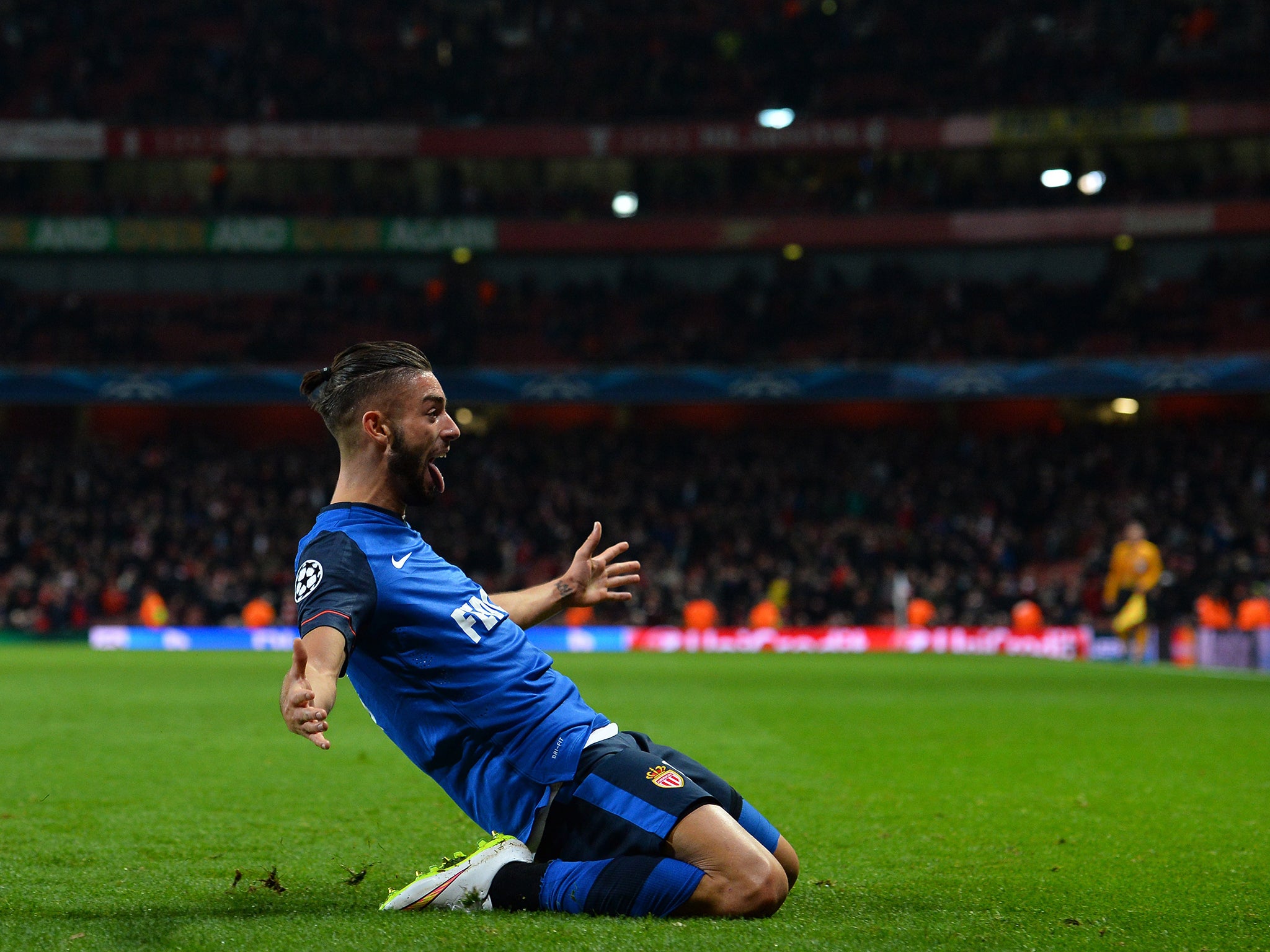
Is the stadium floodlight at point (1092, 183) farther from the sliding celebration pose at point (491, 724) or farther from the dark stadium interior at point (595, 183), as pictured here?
the sliding celebration pose at point (491, 724)

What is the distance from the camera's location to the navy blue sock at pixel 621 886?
468 cm

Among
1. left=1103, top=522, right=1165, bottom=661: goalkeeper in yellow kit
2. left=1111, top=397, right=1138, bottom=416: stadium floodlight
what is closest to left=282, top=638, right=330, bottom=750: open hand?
left=1103, top=522, right=1165, bottom=661: goalkeeper in yellow kit

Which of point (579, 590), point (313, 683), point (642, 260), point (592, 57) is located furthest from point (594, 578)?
point (592, 57)

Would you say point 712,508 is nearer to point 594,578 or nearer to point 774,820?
point 774,820

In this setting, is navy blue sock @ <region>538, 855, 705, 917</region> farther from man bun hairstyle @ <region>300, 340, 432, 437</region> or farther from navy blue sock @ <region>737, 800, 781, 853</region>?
man bun hairstyle @ <region>300, 340, 432, 437</region>

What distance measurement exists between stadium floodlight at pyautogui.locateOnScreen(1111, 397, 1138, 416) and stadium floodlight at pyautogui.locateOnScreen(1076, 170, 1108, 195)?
6.79 metres

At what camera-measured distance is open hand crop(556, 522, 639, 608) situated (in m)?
5.43

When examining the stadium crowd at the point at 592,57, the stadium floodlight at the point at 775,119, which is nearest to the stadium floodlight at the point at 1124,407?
the stadium crowd at the point at 592,57

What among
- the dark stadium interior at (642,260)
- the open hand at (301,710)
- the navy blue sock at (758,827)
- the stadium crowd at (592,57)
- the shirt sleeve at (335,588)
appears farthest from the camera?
the stadium crowd at (592,57)

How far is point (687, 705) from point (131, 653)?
17.6 meters

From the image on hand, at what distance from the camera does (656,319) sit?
45.2 metres

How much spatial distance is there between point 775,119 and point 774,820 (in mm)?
39769

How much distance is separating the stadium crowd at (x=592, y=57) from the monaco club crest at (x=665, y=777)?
43.4 metres

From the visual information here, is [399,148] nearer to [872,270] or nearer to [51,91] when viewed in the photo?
[51,91]
